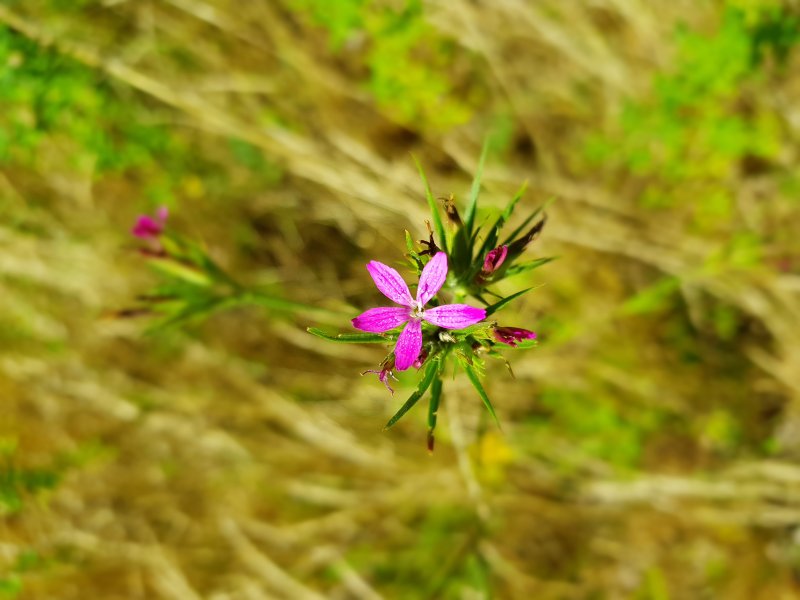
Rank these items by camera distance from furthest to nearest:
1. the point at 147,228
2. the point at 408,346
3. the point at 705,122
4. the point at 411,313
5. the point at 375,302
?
1. the point at 375,302
2. the point at 705,122
3. the point at 147,228
4. the point at 411,313
5. the point at 408,346

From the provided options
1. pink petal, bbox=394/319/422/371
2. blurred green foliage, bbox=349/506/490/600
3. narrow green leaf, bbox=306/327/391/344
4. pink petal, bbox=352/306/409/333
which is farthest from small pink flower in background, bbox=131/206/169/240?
blurred green foliage, bbox=349/506/490/600

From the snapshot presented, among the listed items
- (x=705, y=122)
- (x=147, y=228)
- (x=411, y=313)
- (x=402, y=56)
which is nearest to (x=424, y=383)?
(x=411, y=313)

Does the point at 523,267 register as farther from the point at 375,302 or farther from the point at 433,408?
the point at 375,302

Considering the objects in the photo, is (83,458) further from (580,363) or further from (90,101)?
(580,363)

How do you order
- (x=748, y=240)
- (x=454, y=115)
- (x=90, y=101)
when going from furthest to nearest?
1. (x=454, y=115)
2. (x=748, y=240)
3. (x=90, y=101)

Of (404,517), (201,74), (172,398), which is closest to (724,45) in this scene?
(201,74)

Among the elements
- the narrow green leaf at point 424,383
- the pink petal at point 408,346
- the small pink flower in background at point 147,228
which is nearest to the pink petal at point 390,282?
the pink petal at point 408,346

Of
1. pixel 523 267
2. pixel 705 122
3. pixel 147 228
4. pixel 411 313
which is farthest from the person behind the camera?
pixel 705 122
